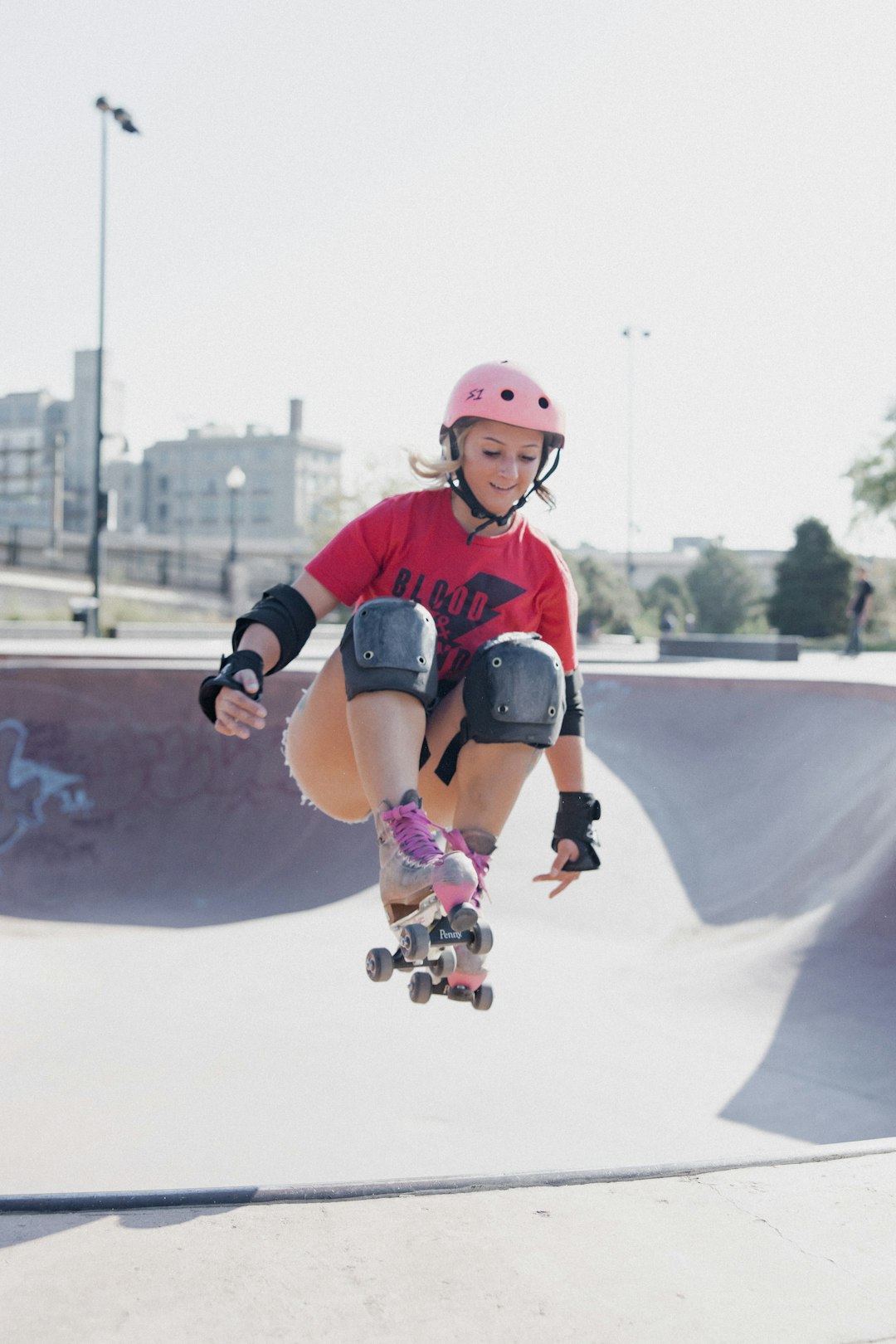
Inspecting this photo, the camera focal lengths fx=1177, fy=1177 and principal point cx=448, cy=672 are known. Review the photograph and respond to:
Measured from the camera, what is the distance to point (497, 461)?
3252 millimetres

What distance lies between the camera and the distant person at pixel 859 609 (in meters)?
21.6

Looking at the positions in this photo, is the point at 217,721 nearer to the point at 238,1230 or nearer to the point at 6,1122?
the point at 238,1230

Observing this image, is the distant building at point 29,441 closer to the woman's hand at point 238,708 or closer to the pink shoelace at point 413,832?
the woman's hand at point 238,708

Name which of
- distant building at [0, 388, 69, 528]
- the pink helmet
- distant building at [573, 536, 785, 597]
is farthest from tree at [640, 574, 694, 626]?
distant building at [0, 388, 69, 528]

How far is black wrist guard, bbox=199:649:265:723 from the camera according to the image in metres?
2.91

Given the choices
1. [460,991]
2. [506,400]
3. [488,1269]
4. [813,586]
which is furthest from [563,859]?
[813,586]

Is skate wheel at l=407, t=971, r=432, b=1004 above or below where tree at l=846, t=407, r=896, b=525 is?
below

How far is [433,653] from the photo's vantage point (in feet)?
9.78

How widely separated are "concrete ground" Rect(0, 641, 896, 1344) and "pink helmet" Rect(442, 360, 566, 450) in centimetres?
191

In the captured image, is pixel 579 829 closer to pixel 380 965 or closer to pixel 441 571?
pixel 441 571

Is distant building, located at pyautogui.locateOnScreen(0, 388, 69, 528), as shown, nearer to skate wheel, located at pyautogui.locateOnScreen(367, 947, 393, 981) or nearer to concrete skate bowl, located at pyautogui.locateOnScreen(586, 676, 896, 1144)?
concrete skate bowl, located at pyautogui.locateOnScreen(586, 676, 896, 1144)

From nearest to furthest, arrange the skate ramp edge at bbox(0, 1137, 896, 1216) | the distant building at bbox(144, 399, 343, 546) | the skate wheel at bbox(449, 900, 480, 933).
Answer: the skate ramp edge at bbox(0, 1137, 896, 1216) < the skate wheel at bbox(449, 900, 480, 933) < the distant building at bbox(144, 399, 343, 546)

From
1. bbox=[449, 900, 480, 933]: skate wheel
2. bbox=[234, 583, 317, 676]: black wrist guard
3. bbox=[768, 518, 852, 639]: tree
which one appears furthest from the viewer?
bbox=[768, 518, 852, 639]: tree

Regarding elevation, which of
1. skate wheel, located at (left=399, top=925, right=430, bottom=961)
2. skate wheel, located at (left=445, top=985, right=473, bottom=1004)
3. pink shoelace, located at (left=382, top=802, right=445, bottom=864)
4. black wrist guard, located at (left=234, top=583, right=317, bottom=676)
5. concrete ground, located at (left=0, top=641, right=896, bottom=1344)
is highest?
black wrist guard, located at (left=234, top=583, right=317, bottom=676)
